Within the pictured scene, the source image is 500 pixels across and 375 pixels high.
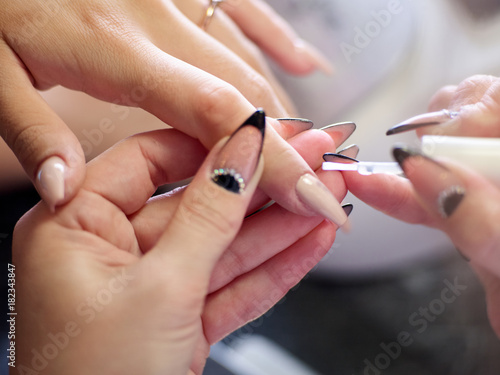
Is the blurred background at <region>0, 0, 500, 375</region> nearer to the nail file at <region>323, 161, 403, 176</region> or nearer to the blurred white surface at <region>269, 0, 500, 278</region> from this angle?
the blurred white surface at <region>269, 0, 500, 278</region>

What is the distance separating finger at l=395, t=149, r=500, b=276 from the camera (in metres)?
0.53

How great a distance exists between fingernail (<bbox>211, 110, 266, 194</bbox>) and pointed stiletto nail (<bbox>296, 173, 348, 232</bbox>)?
0.25 ft

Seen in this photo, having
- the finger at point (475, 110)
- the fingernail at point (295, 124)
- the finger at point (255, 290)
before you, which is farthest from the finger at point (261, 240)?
the finger at point (475, 110)

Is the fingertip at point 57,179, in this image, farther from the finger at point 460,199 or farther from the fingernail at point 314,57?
the fingernail at point 314,57

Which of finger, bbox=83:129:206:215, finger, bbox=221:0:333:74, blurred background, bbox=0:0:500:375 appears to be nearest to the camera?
finger, bbox=83:129:206:215

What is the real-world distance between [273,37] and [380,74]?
29cm

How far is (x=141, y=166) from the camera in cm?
64

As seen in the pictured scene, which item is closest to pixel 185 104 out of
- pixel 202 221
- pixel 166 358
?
pixel 202 221

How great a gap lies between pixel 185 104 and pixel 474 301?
0.72 m

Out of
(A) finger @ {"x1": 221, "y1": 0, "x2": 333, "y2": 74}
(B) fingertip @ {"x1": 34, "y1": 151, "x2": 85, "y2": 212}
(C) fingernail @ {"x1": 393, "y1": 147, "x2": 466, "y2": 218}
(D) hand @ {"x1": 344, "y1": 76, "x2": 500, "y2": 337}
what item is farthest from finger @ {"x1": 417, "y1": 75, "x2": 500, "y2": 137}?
(B) fingertip @ {"x1": 34, "y1": 151, "x2": 85, "y2": 212}

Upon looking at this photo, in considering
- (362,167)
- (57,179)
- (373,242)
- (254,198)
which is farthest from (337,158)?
(373,242)

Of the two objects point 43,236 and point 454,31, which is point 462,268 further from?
point 43,236

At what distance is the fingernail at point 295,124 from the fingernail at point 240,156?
0.16m

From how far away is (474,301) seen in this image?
89cm
